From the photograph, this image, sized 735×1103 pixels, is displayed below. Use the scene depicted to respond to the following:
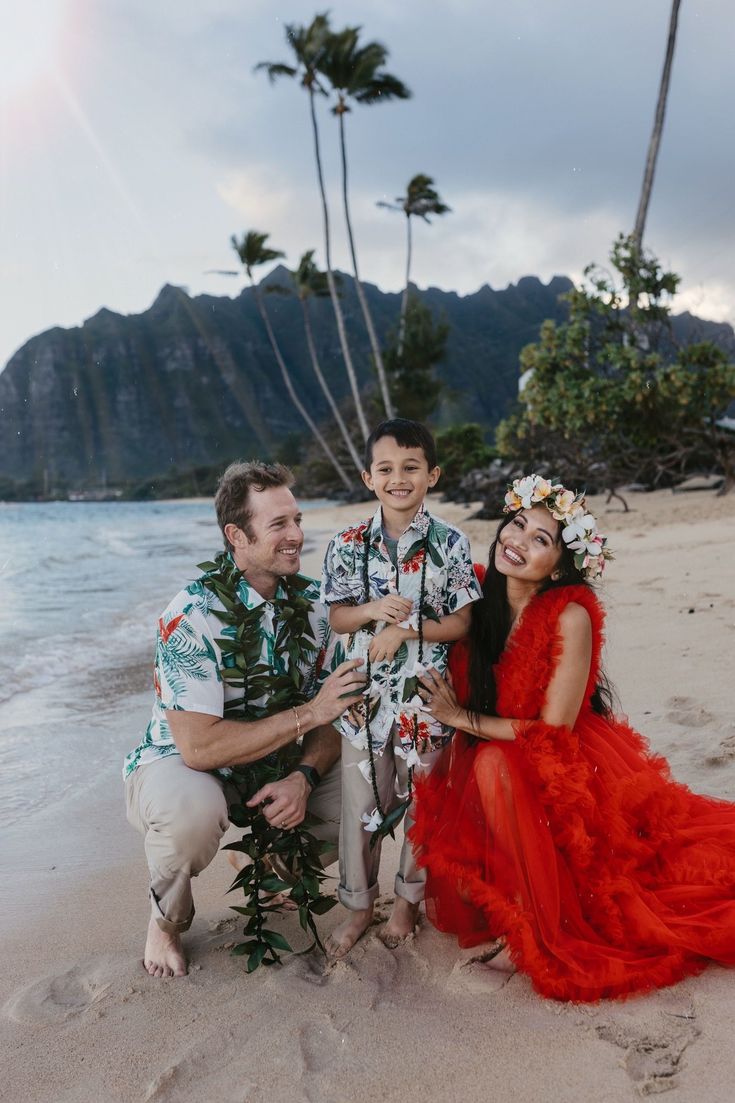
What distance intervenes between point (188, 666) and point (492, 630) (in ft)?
3.18

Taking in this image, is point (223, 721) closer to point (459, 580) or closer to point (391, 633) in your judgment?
point (391, 633)

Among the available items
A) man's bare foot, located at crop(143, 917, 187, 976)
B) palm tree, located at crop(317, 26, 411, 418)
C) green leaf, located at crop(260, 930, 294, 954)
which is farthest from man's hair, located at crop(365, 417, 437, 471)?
palm tree, located at crop(317, 26, 411, 418)

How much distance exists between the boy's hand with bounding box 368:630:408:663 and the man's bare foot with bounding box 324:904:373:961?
82 centimetres

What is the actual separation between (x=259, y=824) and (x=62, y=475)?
79.2 m

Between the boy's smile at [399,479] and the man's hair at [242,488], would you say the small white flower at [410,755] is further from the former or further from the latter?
the man's hair at [242,488]

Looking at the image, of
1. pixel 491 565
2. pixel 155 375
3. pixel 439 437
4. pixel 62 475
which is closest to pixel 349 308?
pixel 155 375

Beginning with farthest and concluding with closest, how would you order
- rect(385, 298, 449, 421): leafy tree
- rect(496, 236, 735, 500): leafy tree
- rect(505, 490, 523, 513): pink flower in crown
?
rect(385, 298, 449, 421): leafy tree, rect(496, 236, 735, 500): leafy tree, rect(505, 490, 523, 513): pink flower in crown

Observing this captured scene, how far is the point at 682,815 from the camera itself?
8.14 ft

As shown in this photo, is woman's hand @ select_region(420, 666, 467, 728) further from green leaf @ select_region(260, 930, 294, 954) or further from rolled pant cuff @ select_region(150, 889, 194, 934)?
rolled pant cuff @ select_region(150, 889, 194, 934)

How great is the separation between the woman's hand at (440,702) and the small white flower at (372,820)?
14.2 inches

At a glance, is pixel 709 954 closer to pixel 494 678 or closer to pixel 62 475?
pixel 494 678

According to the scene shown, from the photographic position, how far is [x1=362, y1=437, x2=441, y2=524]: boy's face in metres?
2.64

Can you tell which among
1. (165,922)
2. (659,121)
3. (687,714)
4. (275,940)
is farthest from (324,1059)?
(659,121)

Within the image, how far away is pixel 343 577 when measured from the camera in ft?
8.77
